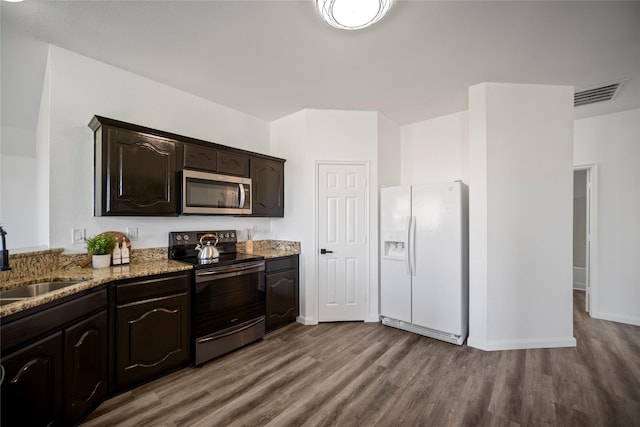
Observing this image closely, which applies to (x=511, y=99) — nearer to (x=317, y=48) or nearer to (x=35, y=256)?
(x=317, y=48)

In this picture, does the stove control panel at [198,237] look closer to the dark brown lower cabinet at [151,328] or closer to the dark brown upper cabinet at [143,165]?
the dark brown upper cabinet at [143,165]

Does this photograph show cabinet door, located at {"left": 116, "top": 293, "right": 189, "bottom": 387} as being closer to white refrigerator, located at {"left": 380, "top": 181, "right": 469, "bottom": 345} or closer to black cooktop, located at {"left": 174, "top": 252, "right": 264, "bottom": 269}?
black cooktop, located at {"left": 174, "top": 252, "right": 264, "bottom": 269}

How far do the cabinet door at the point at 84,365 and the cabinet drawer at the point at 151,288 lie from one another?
0.16 metres

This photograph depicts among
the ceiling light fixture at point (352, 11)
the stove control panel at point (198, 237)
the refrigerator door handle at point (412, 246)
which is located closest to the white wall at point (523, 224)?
the refrigerator door handle at point (412, 246)

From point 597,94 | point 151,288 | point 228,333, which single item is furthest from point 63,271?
point 597,94

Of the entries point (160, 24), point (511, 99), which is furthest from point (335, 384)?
point (511, 99)

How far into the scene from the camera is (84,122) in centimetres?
244

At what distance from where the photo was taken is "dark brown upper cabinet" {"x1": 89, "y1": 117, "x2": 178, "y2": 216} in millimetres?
2295

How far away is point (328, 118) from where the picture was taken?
3.62 meters

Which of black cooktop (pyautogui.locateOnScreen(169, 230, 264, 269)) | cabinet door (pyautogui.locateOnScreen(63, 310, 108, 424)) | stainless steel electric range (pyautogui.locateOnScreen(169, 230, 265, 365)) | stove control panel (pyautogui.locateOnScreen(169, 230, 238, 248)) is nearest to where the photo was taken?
cabinet door (pyautogui.locateOnScreen(63, 310, 108, 424))

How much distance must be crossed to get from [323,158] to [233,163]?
113 cm

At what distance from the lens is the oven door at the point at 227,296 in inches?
98.1

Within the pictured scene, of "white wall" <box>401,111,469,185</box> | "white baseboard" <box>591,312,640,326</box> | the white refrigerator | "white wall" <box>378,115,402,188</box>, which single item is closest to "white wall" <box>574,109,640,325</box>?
"white baseboard" <box>591,312,640,326</box>

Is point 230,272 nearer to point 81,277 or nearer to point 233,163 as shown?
point 81,277
